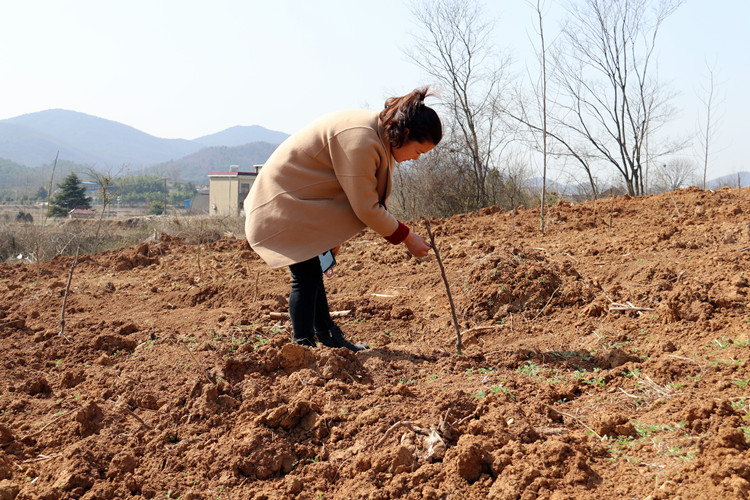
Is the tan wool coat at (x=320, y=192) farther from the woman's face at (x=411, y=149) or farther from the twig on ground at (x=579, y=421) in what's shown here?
the twig on ground at (x=579, y=421)

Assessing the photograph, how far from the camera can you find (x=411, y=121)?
8.45 feet

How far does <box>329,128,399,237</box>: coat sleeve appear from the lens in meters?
2.58

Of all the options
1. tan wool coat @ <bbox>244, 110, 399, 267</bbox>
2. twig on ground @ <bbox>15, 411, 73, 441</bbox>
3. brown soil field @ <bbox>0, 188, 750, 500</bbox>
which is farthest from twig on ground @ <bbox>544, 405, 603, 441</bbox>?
twig on ground @ <bbox>15, 411, 73, 441</bbox>

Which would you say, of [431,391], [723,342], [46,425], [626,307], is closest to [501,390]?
[431,391]

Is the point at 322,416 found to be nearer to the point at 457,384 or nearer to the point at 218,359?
the point at 457,384

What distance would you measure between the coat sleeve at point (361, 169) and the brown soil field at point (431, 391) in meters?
0.72

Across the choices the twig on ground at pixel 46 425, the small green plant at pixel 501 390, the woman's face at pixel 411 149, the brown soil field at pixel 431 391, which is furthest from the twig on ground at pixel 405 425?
the twig on ground at pixel 46 425

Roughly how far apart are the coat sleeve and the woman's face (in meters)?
0.07

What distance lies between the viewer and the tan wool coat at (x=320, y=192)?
8.66ft

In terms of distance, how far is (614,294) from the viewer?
12.0 ft

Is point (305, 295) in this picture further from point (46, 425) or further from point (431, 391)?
point (46, 425)

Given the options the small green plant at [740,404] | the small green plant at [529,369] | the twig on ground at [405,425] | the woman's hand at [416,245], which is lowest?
the twig on ground at [405,425]

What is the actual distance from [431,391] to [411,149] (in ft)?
3.74

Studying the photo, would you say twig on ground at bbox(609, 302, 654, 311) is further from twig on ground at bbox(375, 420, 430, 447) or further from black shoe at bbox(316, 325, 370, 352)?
twig on ground at bbox(375, 420, 430, 447)
